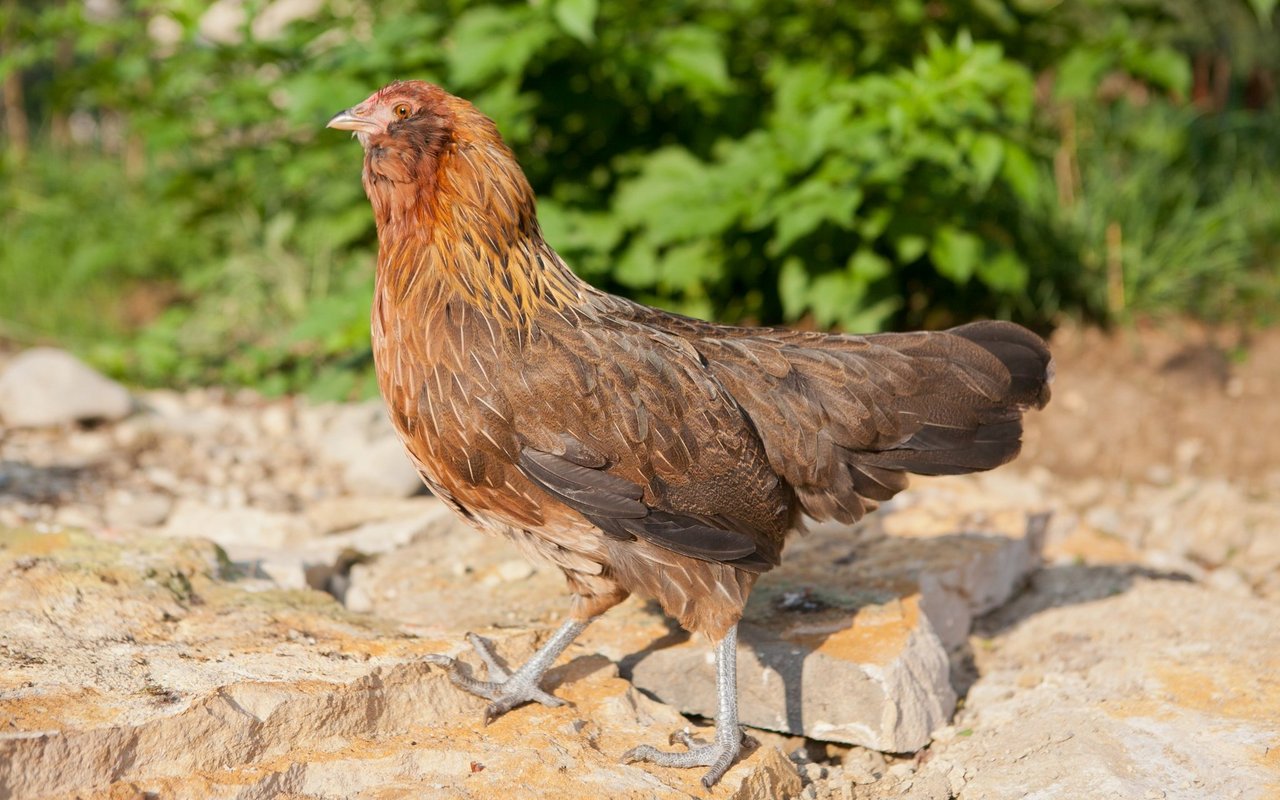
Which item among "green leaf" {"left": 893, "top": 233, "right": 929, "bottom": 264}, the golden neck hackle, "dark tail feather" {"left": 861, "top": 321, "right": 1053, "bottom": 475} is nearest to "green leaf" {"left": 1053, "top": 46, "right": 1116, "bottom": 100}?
"green leaf" {"left": 893, "top": 233, "right": 929, "bottom": 264}

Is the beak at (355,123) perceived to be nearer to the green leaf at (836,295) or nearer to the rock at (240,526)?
the rock at (240,526)

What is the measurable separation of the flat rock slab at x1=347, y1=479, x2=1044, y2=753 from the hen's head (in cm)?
132

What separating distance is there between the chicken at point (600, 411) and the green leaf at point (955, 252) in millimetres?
1950

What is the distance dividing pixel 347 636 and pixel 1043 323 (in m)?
4.63

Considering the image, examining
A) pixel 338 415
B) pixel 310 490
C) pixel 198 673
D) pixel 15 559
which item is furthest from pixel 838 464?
pixel 338 415

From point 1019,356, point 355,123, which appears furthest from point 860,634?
point 355,123

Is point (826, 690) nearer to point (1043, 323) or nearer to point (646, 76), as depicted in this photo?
point (646, 76)

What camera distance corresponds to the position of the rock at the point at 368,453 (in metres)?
5.21

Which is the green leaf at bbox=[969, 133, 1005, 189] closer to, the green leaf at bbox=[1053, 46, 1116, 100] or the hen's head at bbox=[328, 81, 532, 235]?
the green leaf at bbox=[1053, 46, 1116, 100]

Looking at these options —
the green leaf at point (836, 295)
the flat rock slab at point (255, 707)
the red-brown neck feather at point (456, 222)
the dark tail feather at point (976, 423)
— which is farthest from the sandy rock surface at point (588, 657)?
the red-brown neck feather at point (456, 222)

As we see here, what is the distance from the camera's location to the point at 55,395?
5.73 meters

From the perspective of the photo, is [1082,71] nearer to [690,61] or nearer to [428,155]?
[690,61]

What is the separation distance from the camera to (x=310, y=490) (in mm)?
5508

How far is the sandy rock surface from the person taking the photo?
9.34 ft
